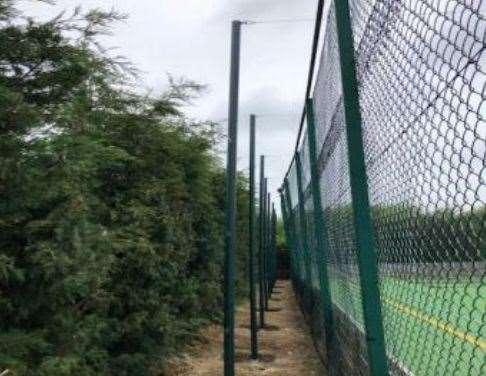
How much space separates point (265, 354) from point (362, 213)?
23.3ft

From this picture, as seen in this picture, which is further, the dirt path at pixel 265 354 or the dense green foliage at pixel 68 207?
the dirt path at pixel 265 354

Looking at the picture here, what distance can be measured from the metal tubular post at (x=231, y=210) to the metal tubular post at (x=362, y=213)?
3.16 m

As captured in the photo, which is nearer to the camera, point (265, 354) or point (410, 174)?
point (410, 174)

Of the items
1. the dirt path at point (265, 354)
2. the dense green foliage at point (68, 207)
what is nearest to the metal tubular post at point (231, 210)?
the dense green foliage at point (68, 207)

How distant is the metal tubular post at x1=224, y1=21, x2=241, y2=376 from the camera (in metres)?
5.82

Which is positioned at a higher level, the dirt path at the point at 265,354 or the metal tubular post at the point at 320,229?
the metal tubular post at the point at 320,229

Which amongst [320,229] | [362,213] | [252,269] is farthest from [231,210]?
[252,269]

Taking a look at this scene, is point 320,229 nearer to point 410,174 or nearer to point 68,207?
point 68,207

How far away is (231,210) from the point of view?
5.88 m

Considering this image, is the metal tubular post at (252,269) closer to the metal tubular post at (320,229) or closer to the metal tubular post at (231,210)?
the metal tubular post at (231,210)

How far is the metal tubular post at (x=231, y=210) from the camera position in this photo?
5.82 m

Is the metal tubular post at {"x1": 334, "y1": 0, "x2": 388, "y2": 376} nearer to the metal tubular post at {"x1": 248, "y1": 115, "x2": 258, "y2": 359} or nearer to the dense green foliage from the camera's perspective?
the dense green foliage

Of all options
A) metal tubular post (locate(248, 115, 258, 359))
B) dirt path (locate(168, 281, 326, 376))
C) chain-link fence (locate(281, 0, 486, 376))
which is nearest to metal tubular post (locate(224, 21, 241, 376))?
dirt path (locate(168, 281, 326, 376))

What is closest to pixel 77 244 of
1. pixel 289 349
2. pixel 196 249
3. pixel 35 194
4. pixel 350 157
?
pixel 35 194
